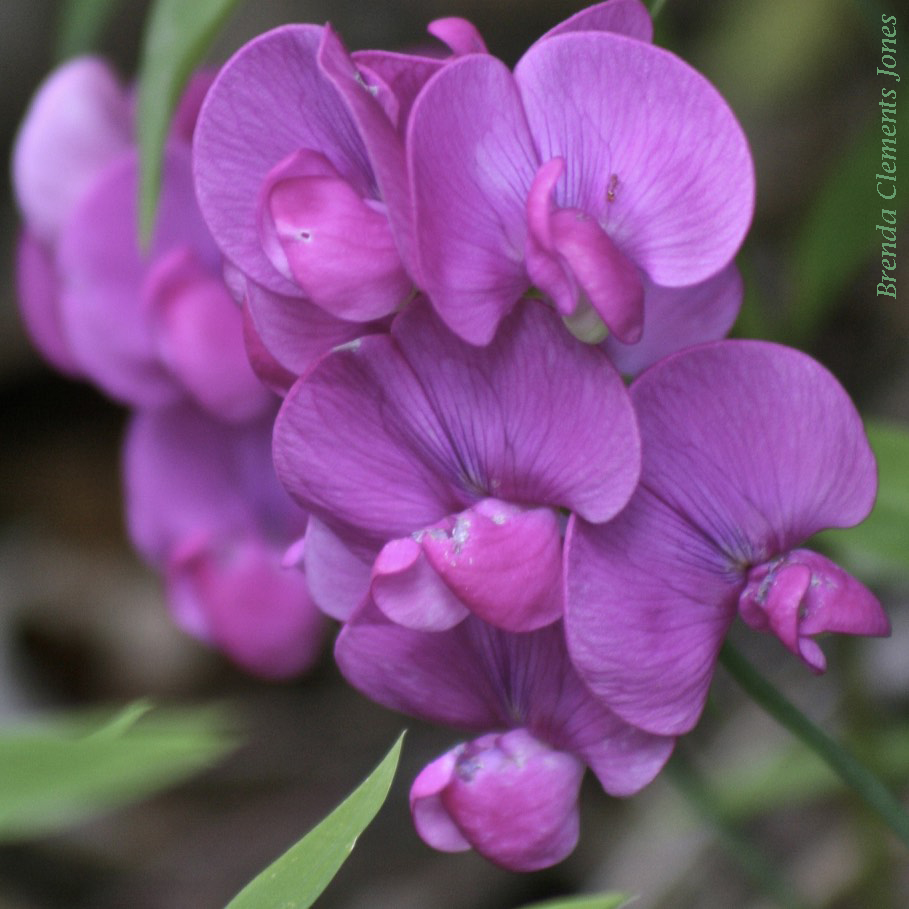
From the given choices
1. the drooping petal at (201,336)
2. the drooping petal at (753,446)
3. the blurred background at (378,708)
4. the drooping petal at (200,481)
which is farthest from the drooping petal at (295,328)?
the blurred background at (378,708)

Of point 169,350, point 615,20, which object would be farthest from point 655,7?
point 169,350

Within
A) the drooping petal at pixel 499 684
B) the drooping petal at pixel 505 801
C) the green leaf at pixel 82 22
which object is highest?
the green leaf at pixel 82 22

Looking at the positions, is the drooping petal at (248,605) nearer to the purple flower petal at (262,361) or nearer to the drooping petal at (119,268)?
→ the drooping petal at (119,268)

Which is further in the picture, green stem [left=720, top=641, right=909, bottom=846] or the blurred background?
the blurred background

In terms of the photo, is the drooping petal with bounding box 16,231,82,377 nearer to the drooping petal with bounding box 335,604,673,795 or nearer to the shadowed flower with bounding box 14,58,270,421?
the shadowed flower with bounding box 14,58,270,421

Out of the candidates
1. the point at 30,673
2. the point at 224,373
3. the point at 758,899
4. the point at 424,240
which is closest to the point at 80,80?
the point at 224,373

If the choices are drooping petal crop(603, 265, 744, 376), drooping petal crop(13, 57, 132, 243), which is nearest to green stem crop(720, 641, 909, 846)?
drooping petal crop(603, 265, 744, 376)

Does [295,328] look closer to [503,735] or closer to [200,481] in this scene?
[503,735]
